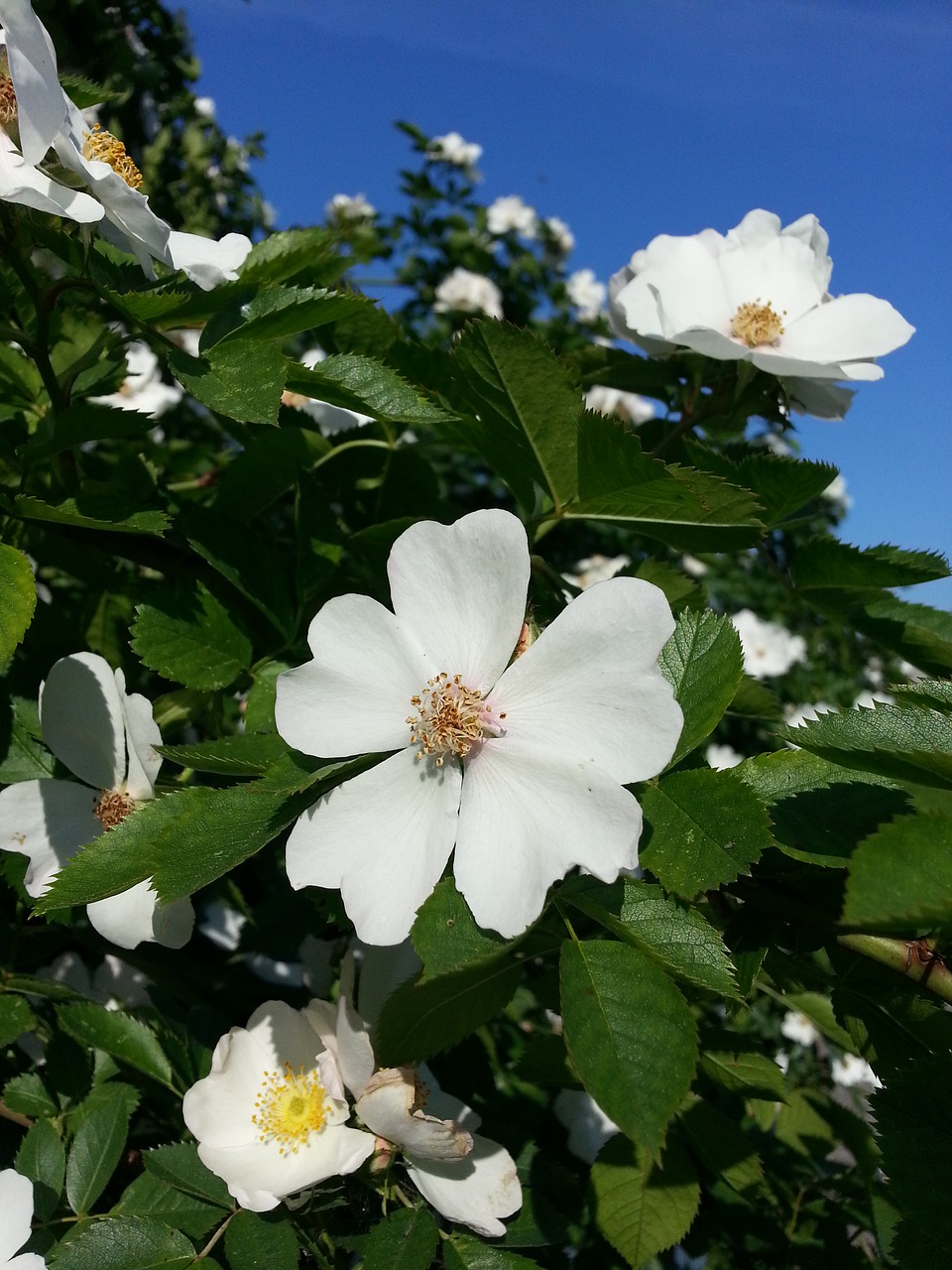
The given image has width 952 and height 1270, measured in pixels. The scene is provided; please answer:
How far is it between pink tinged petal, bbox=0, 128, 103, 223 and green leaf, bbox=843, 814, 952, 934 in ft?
2.82

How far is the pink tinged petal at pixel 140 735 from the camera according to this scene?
105cm

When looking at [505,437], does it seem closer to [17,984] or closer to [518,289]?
[17,984]

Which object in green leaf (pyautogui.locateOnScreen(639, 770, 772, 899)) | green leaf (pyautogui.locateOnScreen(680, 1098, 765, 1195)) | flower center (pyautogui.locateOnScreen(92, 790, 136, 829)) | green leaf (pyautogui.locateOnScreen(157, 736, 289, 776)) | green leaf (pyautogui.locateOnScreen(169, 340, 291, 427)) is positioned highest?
green leaf (pyautogui.locateOnScreen(169, 340, 291, 427))

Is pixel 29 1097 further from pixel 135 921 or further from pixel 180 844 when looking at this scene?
pixel 180 844

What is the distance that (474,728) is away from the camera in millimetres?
896

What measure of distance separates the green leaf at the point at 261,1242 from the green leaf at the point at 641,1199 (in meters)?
0.34

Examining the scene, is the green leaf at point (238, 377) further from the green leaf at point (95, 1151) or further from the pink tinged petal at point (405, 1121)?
the green leaf at point (95, 1151)

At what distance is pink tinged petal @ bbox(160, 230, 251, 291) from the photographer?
997mm

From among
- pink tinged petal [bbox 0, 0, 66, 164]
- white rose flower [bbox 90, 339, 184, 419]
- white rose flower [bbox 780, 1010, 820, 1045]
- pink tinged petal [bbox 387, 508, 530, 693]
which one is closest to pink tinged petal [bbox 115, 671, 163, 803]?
pink tinged petal [bbox 387, 508, 530, 693]

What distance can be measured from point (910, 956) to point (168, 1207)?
2.76 feet

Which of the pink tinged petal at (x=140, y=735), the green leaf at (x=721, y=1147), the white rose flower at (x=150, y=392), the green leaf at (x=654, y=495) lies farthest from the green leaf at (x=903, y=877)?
the white rose flower at (x=150, y=392)

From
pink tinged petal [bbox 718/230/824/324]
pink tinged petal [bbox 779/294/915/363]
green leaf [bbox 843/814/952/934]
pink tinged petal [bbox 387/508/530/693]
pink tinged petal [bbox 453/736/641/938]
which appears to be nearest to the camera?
green leaf [bbox 843/814/952/934]

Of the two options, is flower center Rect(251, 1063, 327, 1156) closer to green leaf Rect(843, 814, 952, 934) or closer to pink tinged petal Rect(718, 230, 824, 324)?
green leaf Rect(843, 814, 952, 934)

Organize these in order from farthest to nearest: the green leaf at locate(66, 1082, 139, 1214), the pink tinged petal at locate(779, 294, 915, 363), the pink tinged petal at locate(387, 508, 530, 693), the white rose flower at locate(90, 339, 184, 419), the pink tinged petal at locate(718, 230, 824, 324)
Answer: the white rose flower at locate(90, 339, 184, 419) < the pink tinged petal at locate(718, 230, 824, 324) < the pink tinged petal at locate(779, 294, 915, 363) < the green leaf at locate(66, 1082, 139, 1214) < the pink tinged petal at locate(387, 508, 530, 693)
